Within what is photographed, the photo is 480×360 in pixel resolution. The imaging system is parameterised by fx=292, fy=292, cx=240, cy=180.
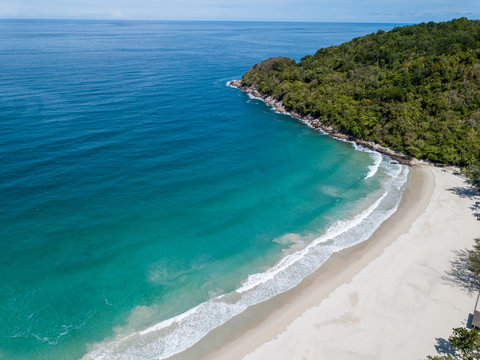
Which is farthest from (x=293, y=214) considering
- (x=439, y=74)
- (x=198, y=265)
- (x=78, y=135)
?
(x=439, y=74)

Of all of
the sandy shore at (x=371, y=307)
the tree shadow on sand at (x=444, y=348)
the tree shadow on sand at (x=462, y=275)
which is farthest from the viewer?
the tree shadow on sand at (x=462, y=275)

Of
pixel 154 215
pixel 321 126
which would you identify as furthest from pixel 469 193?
pixel 154 215

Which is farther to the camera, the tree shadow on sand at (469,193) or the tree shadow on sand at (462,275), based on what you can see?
the tree shadow on sand at (469,193)

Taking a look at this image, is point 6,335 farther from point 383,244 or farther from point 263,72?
point 263,72

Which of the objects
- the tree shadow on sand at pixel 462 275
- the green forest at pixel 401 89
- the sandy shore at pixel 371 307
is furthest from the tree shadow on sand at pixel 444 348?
the green forest at pixel 401 89

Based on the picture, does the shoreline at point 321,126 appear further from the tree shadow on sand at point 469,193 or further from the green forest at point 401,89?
the tree shadow on sand at point 469,193

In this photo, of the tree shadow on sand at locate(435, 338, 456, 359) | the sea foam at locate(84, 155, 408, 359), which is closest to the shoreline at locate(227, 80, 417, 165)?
the sea foam at locate(84, 155, 408, 359)
